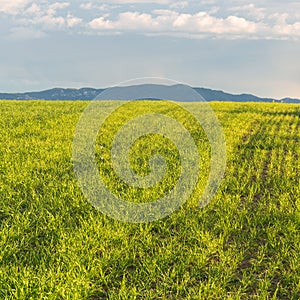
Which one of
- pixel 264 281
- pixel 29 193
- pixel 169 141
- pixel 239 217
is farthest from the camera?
pixel 169 141

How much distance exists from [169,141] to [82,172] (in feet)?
15.0

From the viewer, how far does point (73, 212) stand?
7.00m

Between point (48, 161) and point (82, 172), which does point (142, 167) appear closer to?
point (82, 172)

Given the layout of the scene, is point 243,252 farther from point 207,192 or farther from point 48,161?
point 48,161

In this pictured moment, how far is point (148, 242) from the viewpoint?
5.88m

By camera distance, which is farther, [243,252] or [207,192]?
[207,192]

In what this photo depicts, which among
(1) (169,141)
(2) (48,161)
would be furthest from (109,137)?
(2) (48,161)

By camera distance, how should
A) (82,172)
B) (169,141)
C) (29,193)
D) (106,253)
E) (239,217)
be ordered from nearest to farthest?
(106,253) < (239,217) < (29,193) < (82,172) < (169,141)

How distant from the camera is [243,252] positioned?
18.8 feet

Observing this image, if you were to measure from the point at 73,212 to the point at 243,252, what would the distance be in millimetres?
3037

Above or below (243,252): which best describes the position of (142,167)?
above

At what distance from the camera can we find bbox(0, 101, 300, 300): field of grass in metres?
4.86

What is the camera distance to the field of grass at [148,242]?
486cm

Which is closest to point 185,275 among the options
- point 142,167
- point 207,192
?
point 207,192
